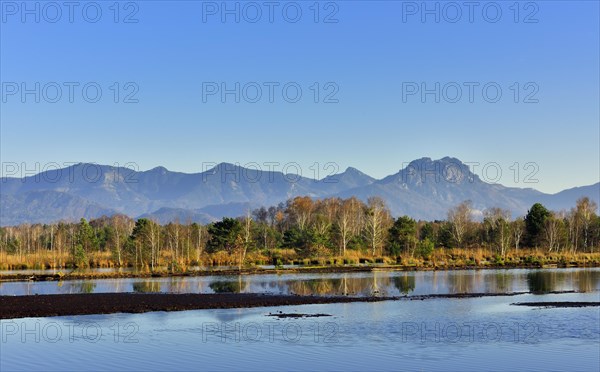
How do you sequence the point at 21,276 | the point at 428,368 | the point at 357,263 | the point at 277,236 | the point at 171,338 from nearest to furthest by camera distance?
the point at 428,368 < the point at 171,338 < the point at 21,276 < the point at 357,263 < the point at 277,236

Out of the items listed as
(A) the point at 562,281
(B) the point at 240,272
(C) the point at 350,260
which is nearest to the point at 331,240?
(C) the point at 350,260

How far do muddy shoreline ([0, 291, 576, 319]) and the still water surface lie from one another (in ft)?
6.22

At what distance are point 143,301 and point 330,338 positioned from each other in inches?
849

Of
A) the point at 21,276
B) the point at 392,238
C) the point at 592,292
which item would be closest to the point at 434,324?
the point at 592,292

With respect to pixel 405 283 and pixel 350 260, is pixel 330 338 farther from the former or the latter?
pixel 350 260

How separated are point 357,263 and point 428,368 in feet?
233

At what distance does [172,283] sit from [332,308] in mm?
28875

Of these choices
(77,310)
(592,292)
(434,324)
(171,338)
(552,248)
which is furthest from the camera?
(552,248)

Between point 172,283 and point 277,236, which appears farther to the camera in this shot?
point 277,236

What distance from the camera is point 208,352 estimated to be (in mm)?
32062

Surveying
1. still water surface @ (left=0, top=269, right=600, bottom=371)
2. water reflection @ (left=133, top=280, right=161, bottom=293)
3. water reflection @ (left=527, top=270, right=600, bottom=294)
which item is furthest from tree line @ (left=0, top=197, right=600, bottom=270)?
still water surface @ (left=0, top=269, right=600, bottom=371)

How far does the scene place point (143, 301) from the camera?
51.8m

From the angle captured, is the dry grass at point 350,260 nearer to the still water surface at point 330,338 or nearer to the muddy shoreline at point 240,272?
A: the muddy shoreline at point 240,272

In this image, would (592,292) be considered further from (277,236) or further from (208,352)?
(277,236)
